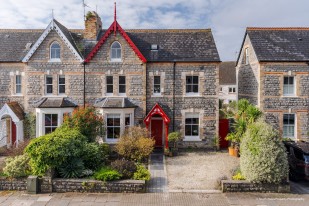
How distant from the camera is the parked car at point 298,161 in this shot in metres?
14.5

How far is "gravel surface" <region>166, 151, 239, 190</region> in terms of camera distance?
571 inches

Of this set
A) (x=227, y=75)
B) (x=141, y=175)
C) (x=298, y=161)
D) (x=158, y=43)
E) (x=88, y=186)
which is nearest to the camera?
(x=88, y=186)

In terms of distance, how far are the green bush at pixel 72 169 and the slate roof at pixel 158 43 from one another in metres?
10.8

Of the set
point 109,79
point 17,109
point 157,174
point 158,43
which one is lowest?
point 157,174

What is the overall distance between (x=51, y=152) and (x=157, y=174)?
604 cm

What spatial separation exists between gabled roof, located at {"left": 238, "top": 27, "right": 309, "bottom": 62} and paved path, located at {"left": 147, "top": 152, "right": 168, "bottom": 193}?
11.4 metres

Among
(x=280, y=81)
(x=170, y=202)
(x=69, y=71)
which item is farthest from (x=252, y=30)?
(x=170, y=202)

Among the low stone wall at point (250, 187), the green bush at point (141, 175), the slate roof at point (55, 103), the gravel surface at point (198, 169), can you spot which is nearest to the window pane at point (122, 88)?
the slate roof at point (55, 103)

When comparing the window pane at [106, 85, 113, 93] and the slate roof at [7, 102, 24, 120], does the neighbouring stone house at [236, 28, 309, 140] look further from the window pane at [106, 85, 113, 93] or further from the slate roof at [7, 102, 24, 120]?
the slate roof at [7, 102, 24, 120]

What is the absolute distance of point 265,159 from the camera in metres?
13.5

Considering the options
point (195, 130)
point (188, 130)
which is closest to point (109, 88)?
point (188, 130)

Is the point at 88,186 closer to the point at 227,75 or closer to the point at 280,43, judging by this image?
the point at 280,43

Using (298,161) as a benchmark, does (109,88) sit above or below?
above

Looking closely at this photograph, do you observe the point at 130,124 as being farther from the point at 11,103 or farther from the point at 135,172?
the point at 11,103
